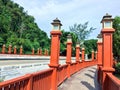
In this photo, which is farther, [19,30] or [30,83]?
[19,30]

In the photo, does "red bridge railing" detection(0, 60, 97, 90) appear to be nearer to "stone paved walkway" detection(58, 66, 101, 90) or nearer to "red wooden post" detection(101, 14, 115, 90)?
"red wooden post" detection(101, 14, 115, 90)

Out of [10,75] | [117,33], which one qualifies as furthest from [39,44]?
[10,75]

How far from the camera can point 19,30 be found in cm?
7512

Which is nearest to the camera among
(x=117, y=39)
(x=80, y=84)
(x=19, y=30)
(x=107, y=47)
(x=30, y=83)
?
(x=30, y=83)

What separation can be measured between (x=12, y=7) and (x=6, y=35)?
29.6m

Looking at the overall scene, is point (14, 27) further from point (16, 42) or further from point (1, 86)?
point (1, 86)

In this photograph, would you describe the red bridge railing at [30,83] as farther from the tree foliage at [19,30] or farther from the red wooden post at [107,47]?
the tree foliage at [19,30]

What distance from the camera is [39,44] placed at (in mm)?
71312

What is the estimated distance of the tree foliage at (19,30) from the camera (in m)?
59.1

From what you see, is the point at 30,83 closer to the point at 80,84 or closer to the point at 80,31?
the point at 80,84

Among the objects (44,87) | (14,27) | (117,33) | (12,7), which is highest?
(12,7)

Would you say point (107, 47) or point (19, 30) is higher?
point (19, 30)

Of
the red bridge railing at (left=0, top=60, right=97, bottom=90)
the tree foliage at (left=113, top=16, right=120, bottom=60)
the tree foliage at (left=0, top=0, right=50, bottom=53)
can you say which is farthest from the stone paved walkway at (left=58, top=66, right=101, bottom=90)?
the tree foliage at (left=0, top=0, right=50, bottom=53)

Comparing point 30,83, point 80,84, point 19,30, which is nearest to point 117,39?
point 80,84
